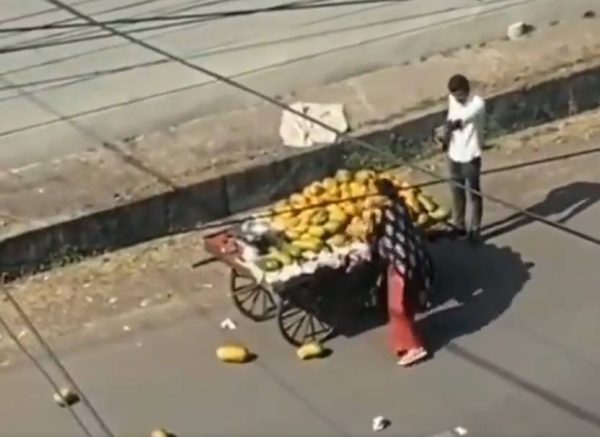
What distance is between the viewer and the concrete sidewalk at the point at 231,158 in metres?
13.9

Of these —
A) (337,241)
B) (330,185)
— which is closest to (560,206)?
(330,185)

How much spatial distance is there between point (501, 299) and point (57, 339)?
3.02 metres

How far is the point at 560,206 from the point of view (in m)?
14.3

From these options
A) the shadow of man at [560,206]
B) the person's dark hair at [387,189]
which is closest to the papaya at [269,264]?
the person's dark hair at [387,189]

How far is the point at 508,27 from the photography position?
55.1ft

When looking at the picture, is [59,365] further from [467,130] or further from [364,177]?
[467,130]

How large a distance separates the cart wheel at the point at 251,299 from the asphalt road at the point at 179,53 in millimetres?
2739

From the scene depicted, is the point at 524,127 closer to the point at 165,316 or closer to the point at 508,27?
the point at 508,27

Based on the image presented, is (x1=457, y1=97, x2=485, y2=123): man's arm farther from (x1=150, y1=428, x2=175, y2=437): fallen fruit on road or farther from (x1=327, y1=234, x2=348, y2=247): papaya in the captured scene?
(x1=150, y1=428, x2=175, y2=437): fallen fruit on road

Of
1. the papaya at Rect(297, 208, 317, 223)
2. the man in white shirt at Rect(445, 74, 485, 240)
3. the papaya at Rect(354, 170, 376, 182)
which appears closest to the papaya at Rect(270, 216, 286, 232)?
the papaya at Rect(297, 208, 317, 223)

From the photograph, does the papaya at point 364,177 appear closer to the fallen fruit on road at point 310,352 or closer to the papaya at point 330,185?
the papaya at point 330,185

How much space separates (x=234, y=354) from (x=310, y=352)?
494 millimetres

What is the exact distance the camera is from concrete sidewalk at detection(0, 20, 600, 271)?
13906mm

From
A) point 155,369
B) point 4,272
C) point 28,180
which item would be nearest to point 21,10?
point 28,180
